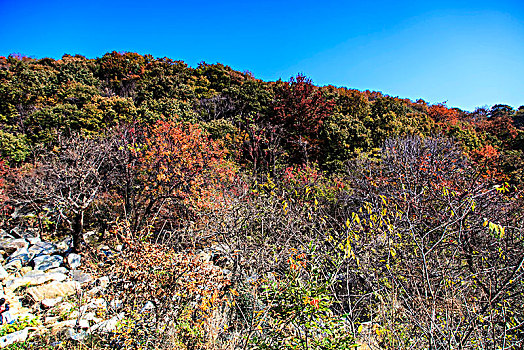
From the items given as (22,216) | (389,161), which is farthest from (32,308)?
(389,161)

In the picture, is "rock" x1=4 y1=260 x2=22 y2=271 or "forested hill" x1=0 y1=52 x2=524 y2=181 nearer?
"rock" x1=4 y1=260 x2=22 y2=271

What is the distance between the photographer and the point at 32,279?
502 cm

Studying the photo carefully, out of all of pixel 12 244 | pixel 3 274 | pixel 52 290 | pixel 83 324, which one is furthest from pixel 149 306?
pixel 12 244

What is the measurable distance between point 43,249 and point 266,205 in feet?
17.9

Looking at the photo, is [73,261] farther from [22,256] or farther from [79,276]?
[22,256]

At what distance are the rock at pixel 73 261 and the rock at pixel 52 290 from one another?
67 cm

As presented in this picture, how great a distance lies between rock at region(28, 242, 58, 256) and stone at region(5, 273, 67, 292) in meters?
0.77

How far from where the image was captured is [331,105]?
12641mm

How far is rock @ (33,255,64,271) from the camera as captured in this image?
17.7 ft

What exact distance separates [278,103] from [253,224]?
336 inches

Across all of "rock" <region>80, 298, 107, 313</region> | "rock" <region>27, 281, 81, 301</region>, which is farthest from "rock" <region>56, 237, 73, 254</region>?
"rock" <region>80, 298, 107, 313</region>

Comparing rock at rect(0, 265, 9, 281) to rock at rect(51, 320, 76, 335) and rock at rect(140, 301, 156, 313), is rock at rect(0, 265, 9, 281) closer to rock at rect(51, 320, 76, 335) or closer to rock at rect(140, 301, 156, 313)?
rock at rect(51, 320, 76, 335)

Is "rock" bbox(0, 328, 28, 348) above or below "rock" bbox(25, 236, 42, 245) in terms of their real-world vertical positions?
below

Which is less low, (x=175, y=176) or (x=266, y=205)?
(x=175, y=176)
